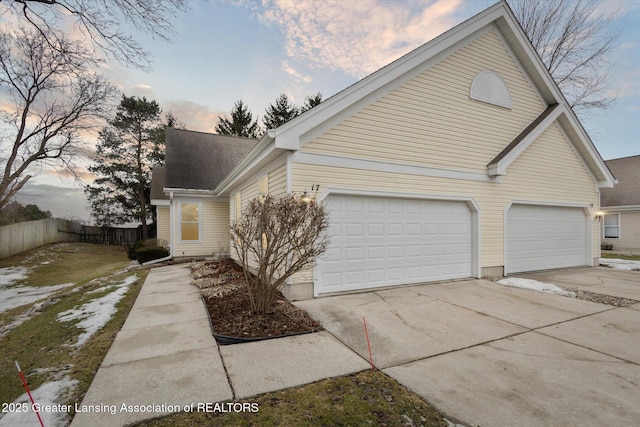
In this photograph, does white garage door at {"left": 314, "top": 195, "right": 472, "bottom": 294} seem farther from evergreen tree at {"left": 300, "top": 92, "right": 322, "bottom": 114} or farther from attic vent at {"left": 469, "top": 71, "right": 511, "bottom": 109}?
evergreen tree at {"left": 300, "top": 92, "right": 322, "bottom": 114}

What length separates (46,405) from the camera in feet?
Answer: 8.58

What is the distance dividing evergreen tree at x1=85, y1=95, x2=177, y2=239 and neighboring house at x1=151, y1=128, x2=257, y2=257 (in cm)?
1080

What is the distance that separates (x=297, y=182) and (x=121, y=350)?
3.96 meters

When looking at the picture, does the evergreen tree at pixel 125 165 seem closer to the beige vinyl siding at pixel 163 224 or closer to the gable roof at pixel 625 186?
the beige vinyl siding at pixel 163 224

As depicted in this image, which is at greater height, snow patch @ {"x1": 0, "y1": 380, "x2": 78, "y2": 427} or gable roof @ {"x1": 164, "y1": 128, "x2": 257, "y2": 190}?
gable roof @ {"x1": 164, "y1": 128, "x2": 257, "y2": 190}

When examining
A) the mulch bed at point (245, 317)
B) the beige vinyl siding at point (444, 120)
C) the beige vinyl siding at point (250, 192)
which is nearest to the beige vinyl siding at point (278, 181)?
the beige vinyl siding at point (444, 120)

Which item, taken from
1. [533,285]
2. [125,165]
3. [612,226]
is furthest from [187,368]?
[125,165]

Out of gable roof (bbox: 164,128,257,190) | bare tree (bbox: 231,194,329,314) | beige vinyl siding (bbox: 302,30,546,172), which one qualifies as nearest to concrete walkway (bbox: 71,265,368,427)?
bare tree (bbox: 231,194,329,314)

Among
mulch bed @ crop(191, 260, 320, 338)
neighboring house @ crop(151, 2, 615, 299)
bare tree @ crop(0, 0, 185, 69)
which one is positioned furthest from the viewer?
neighboring house @ crop(151, 2, 615, 299)

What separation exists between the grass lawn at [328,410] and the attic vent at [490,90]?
8165mm

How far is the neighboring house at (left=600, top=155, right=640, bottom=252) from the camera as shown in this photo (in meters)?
16.0

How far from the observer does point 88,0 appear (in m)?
5.81

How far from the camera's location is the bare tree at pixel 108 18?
19.3 ft

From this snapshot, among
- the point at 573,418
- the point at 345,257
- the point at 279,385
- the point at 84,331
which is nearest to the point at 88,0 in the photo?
the point at 84,331
